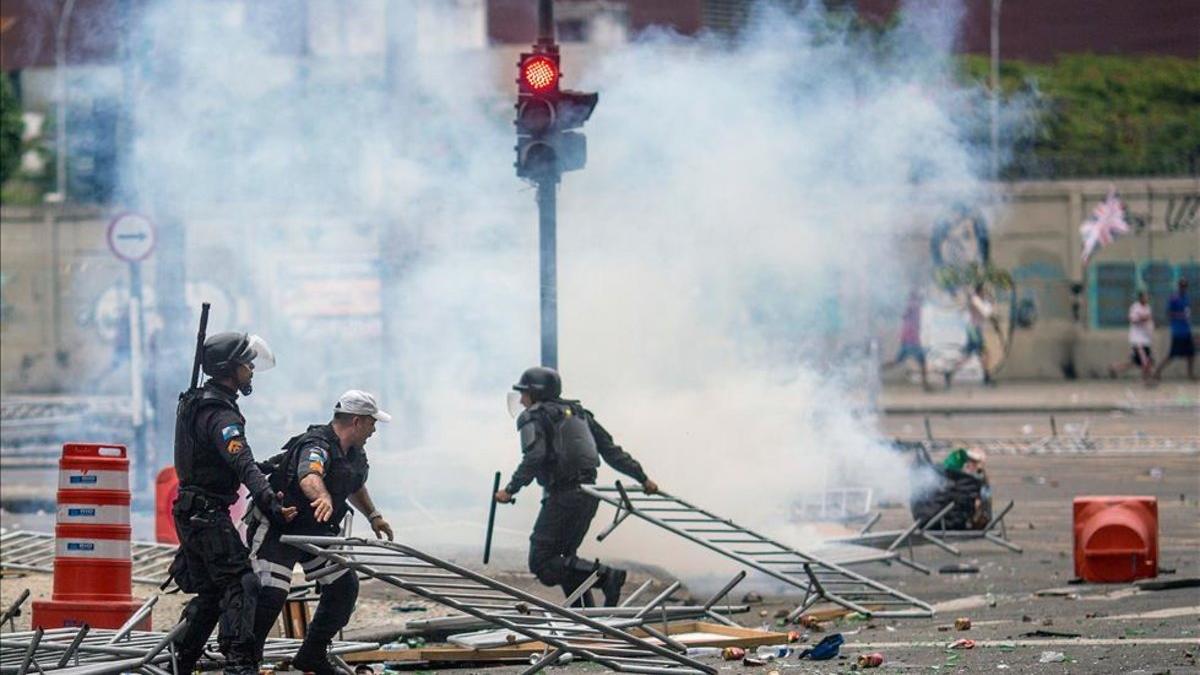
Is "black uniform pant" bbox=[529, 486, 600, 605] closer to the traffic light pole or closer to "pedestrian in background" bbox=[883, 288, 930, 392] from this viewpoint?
the traffic light pole

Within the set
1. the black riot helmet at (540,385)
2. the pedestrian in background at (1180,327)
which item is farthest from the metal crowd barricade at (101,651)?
the pedestrian in background at (1180,327)

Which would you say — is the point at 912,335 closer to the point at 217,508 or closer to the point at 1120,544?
the point at 1120,544

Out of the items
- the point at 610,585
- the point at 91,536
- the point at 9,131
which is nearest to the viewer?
the point at 91,536

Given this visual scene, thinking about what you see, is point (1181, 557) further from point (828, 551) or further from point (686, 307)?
point (686, 307)

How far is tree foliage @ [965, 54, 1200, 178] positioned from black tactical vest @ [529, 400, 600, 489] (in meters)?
25.2

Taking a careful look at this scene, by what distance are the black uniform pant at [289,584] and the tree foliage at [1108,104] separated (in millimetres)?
27823

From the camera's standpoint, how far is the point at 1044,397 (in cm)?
2895

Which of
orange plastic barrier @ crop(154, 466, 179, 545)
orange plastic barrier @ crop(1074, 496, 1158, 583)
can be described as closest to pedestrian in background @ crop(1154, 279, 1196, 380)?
orange plastic barrier @ crop(1074, 496, 1158, 583)

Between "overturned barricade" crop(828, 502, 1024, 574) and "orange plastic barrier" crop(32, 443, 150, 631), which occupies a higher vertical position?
"orange plastic barrier" crop(32, 443, 150, 631)

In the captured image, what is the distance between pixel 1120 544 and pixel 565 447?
337cm

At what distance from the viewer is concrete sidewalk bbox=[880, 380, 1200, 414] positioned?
26969mm

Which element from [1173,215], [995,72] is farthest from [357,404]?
[995,72]

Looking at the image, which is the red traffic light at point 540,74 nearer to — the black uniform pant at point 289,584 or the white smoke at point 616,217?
the white smoke at point 616,217

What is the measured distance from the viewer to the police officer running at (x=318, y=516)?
7625 millimetres
